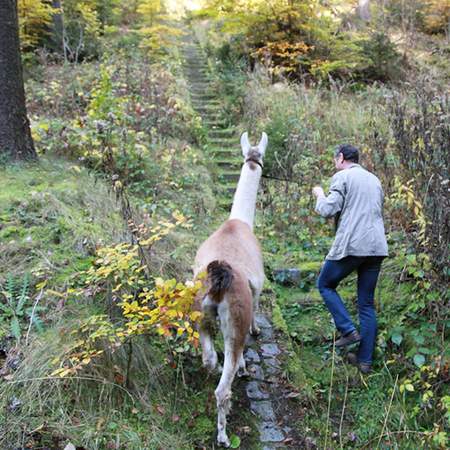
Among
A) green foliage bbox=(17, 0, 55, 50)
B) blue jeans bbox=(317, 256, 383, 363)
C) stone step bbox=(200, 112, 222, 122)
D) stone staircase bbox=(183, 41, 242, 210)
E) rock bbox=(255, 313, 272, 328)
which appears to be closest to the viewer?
blue jeans bbox=(317, 256, 383, 363)

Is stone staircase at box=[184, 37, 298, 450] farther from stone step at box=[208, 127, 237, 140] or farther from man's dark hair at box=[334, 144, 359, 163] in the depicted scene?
man's dark hair at box=[334, 144, 359, 163]

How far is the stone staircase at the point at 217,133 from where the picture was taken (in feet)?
31.3

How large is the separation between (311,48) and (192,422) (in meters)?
11.6

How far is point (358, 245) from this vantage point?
4395 millimetres

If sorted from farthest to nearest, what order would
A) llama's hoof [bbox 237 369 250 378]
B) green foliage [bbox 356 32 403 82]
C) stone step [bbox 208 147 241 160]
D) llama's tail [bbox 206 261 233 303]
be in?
green foliage [bbox 356 32 403 82] → stone step [bbox 208 147 241 160] → llama's hoof [bbox 237 369 250 378] → llama's tail [bbox 206 261 233 303]

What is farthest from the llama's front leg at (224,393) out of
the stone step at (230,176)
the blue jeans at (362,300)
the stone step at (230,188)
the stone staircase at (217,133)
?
the stone step at (230,176)

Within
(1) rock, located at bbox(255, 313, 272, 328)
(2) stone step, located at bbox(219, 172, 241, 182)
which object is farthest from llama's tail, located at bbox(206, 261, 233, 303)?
(2) stone step, located at bbox(219, 172, 241, 182)

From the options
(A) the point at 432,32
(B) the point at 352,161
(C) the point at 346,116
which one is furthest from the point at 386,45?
(B) the point at 352,161

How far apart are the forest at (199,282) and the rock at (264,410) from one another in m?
0.02

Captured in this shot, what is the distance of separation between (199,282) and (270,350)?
6.58ft

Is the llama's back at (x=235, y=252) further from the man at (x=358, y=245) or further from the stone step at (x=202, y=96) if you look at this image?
the stone step at (x=202, y=96)

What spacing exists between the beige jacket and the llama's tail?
1.58m

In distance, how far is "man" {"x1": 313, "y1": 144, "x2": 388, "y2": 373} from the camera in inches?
174

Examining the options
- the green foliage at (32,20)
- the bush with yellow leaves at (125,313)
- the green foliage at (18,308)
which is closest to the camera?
the bush with yellow leaves at (125,313)
